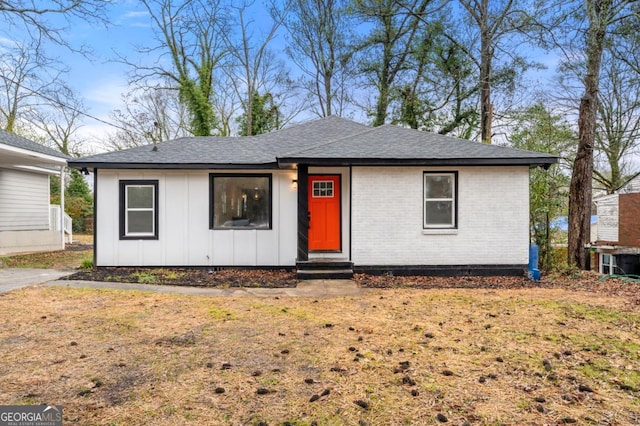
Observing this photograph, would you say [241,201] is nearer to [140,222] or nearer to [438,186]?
[140,222]

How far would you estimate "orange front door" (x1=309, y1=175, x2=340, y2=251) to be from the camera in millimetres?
9367

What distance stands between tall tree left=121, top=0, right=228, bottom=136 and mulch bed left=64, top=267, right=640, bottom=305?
1681cm

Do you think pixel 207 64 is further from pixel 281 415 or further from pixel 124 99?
pixel 281 415

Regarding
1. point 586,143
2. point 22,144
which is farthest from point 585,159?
point 22,144

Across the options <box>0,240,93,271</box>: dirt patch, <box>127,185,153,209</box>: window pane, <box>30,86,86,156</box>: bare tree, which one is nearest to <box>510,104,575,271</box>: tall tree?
<box>127,185,153,209</box>: window pane

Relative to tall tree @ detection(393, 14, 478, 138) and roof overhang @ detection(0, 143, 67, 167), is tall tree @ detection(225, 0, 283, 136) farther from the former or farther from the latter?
roof overhang @ detection(0, 143, 67, 167)

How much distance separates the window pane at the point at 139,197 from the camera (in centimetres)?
926

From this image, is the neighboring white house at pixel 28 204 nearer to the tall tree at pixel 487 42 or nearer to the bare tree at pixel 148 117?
the bare tree at pixel 148 117

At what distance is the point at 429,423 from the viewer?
8.50 feet

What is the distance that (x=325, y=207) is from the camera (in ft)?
30.8

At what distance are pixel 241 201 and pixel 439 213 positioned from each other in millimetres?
5047

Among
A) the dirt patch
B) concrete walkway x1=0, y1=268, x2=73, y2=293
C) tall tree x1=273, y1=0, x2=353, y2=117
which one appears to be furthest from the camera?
tall tree x1=273, y1=0, x2=353, y2=117

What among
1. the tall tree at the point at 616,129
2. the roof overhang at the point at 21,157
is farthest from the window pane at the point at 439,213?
the tall tree at the point at 616,129

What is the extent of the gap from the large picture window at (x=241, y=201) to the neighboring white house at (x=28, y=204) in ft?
22.3
